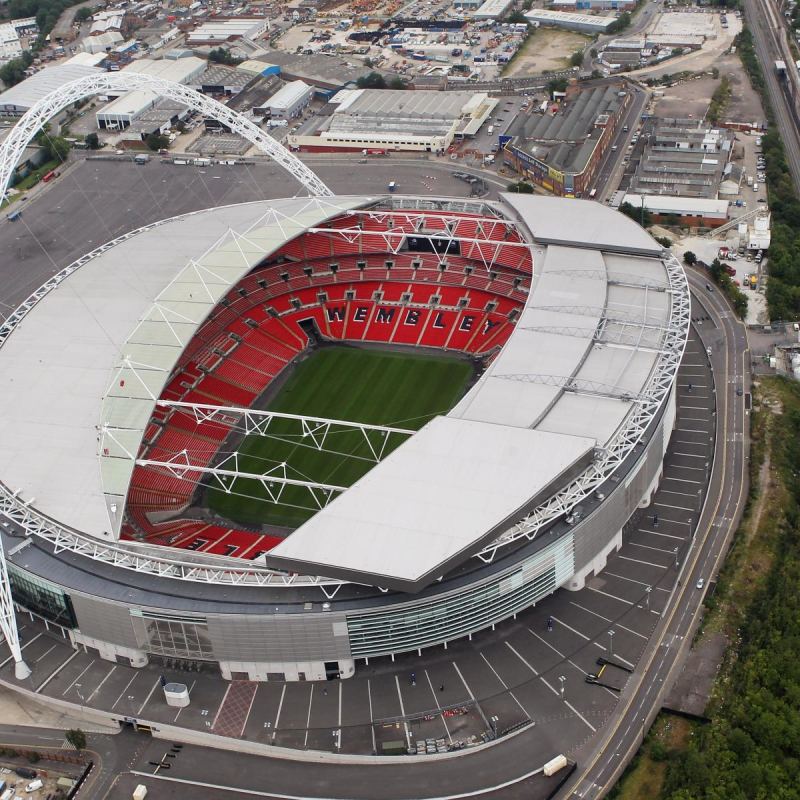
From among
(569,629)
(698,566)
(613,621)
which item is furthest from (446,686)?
(698,566)

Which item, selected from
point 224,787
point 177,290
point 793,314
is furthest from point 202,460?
point 793,314

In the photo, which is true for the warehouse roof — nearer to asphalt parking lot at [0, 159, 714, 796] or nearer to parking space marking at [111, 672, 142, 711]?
asphalt parking lot at [0, 159, 714, 796]

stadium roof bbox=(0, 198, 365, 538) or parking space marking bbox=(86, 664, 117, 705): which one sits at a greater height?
stadium roof bbox=(0, 198, 365, 538)

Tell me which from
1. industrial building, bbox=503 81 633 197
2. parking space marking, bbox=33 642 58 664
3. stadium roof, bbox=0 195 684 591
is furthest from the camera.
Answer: industrial building, bbox=503 81 633 197

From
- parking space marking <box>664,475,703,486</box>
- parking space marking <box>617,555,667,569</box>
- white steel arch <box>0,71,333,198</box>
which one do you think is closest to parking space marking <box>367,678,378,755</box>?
parking space marking <box>617,555,667,569</box>

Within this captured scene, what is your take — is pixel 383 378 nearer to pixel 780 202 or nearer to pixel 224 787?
pixel 224 787

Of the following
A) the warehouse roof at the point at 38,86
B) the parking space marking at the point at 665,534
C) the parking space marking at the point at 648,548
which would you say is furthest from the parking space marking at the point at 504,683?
the warehouse roof at the point at 38,86

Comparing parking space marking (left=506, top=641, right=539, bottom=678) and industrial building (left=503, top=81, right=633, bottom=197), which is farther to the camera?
industrial building (left=503, top=81, right=633, bottom=197)

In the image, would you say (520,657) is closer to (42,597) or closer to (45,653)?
(42,597)

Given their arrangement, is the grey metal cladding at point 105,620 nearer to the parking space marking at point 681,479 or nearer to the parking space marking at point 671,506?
the parking space marking at point 671,506
